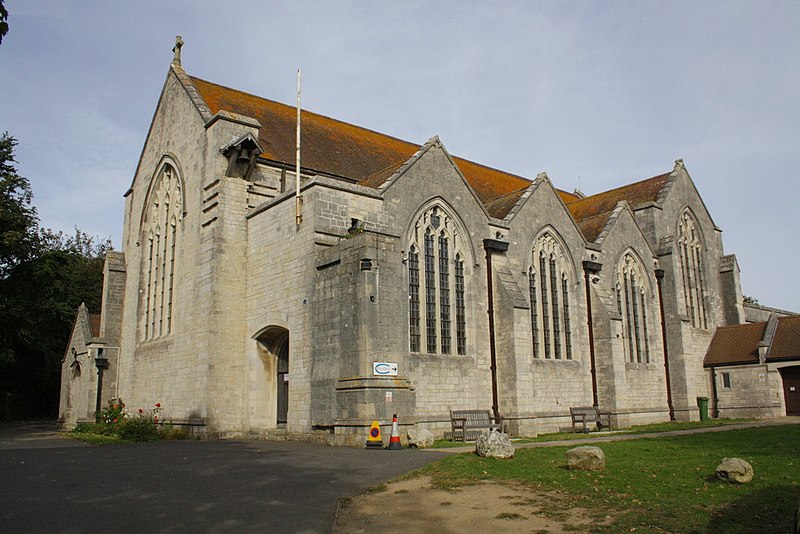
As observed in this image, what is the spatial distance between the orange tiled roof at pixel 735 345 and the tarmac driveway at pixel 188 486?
24336 millimetres

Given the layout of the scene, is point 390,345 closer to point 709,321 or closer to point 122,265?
point 122,265

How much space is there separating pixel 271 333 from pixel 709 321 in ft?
84.4

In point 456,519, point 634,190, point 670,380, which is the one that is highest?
point 634,190

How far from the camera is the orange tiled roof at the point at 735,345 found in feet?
109

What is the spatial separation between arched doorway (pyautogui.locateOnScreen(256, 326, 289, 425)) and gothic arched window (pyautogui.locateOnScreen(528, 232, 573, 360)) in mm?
9848

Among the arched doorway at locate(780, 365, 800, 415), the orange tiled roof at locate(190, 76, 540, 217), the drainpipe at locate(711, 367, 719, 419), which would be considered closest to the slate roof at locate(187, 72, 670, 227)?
the orange tiled roof at locate(190, 76, 540, 217)

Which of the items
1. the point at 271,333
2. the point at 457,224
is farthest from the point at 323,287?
the point at 457,224

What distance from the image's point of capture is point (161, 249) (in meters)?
27.9

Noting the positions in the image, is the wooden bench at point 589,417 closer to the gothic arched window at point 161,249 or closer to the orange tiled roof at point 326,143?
the orange tiled roof at point 326,143

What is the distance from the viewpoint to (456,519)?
8094 mm

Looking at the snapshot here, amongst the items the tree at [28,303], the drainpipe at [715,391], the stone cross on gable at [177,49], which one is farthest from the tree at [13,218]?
the drainpipe at [715,391]

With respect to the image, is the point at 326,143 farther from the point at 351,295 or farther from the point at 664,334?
the point at 664,334

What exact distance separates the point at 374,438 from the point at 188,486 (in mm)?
6951

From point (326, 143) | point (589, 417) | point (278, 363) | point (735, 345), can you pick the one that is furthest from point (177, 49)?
point (735, 345)
